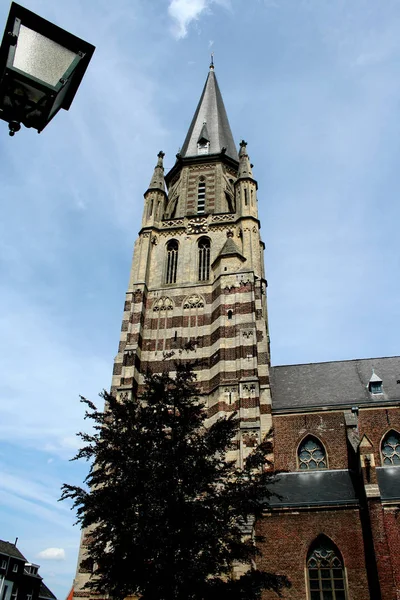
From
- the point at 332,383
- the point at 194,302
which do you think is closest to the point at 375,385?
the point at 332,383

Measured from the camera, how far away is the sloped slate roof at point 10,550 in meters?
38.0

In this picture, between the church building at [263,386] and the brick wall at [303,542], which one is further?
the church building at [263,386]

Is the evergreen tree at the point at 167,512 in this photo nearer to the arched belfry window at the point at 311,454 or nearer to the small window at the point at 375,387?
the arched belfry window at the point at 311,454

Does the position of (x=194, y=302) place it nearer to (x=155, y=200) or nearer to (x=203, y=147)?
(x=155, y=200)

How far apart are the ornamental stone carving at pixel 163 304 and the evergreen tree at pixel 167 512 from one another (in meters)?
14.6

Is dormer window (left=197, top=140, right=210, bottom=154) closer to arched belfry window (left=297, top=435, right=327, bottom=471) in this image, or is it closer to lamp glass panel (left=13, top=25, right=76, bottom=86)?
arched belfry window (left=297, top=435, right=327, bottom=471)

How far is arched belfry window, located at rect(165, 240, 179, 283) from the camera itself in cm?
2910

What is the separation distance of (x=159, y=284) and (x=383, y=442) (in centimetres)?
1478

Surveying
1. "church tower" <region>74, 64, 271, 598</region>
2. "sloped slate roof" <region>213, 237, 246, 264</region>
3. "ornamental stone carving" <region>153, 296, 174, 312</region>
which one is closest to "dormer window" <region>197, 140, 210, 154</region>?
"church tower" <region>74, 64, 271, 598</region>

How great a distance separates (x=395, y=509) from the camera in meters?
17.2

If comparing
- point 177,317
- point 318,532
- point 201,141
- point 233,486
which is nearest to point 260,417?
point 318,532

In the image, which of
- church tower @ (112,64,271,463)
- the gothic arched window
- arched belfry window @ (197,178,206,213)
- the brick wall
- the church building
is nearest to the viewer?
the brick wall

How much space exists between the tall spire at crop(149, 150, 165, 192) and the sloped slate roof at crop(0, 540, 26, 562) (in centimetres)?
3038

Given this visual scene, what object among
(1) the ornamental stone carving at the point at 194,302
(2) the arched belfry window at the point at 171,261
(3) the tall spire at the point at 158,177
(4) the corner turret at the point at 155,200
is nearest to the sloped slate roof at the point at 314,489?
(1) the ornamental stone carving at the point at 194,302
